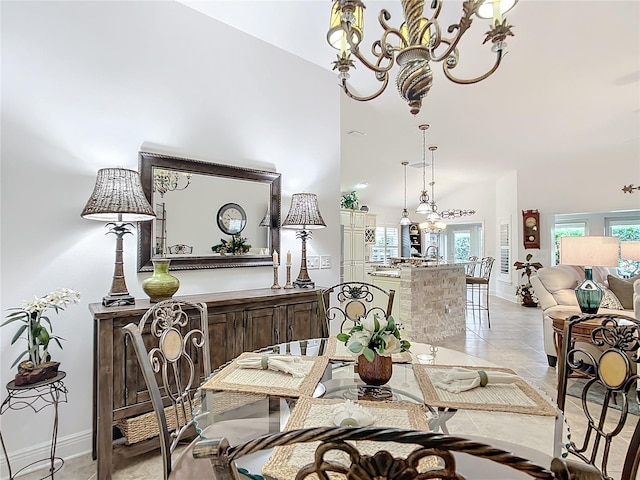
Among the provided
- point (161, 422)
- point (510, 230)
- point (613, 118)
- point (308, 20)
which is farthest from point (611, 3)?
point (510, 230)

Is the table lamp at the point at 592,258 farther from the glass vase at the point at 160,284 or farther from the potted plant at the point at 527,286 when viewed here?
the potted plant at the point at 527,286

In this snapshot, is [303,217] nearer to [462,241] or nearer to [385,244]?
[385,244]

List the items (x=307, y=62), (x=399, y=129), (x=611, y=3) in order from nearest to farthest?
1. (x=611, y=3)
2. (x=307, y=62)
3. (x=399, y=129)

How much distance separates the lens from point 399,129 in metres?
5.46

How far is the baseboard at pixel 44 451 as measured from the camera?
6.44 feet

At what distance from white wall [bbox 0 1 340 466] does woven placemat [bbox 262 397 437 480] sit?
177cm

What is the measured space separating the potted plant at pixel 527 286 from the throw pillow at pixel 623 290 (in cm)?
331

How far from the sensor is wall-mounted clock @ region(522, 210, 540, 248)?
735 cm

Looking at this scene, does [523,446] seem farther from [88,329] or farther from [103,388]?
[88,329]

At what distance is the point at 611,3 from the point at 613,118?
2926 millimetres

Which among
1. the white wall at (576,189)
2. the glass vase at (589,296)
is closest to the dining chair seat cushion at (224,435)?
the glass vase at (589,296)

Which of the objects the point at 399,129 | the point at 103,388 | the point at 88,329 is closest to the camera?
the point at 103,388

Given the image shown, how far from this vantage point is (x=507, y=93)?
412 centimetres

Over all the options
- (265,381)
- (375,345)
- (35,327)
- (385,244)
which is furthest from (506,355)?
(385,244)
